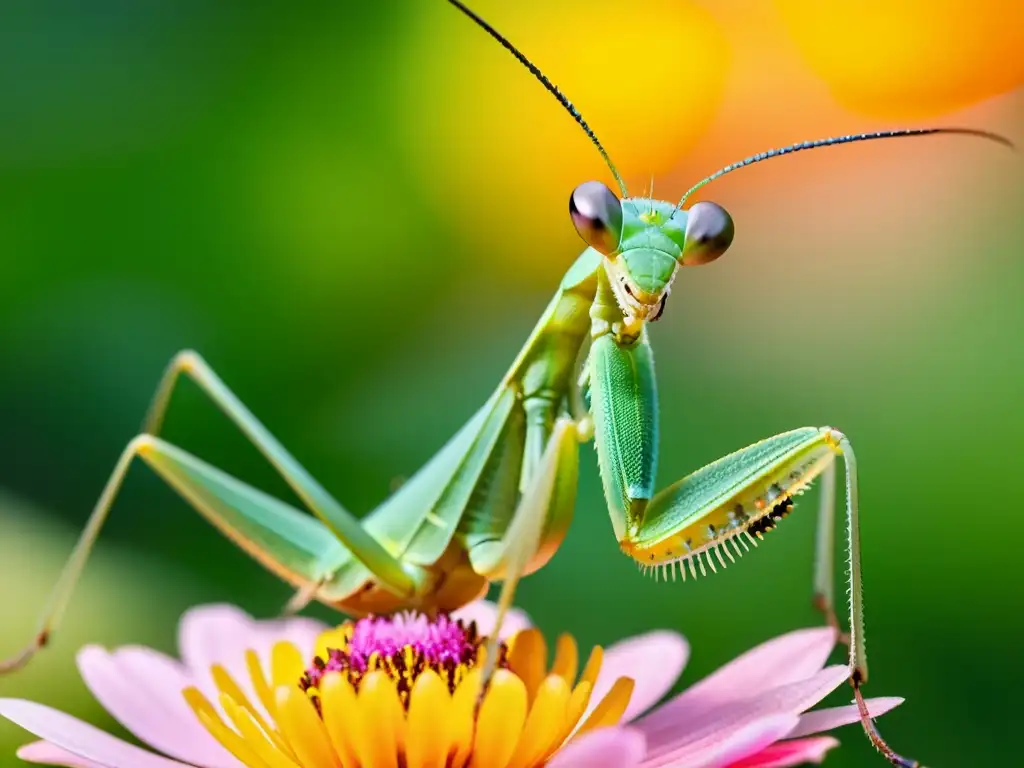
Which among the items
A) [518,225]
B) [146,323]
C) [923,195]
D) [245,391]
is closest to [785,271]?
[923,195]

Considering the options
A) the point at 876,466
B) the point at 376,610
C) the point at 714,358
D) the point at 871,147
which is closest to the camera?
the point at 376,610

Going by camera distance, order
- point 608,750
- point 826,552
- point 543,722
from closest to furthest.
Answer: point 608,750
point 543,722
point 826,552

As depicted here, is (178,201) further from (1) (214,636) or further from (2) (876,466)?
(2) (876,466)

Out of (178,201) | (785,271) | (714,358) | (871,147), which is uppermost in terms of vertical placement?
(178,201)

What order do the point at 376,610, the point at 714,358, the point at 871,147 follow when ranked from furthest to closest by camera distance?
the point at 871,147 → the point at 714,358 → the point at 376,610

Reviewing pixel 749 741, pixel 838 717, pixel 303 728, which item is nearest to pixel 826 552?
pixel 838 717

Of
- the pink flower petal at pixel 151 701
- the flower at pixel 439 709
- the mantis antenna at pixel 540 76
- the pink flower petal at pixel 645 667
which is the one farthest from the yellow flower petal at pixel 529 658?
the mantis antenna at pixel 540 76

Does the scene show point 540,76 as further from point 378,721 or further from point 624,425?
point 378,721
